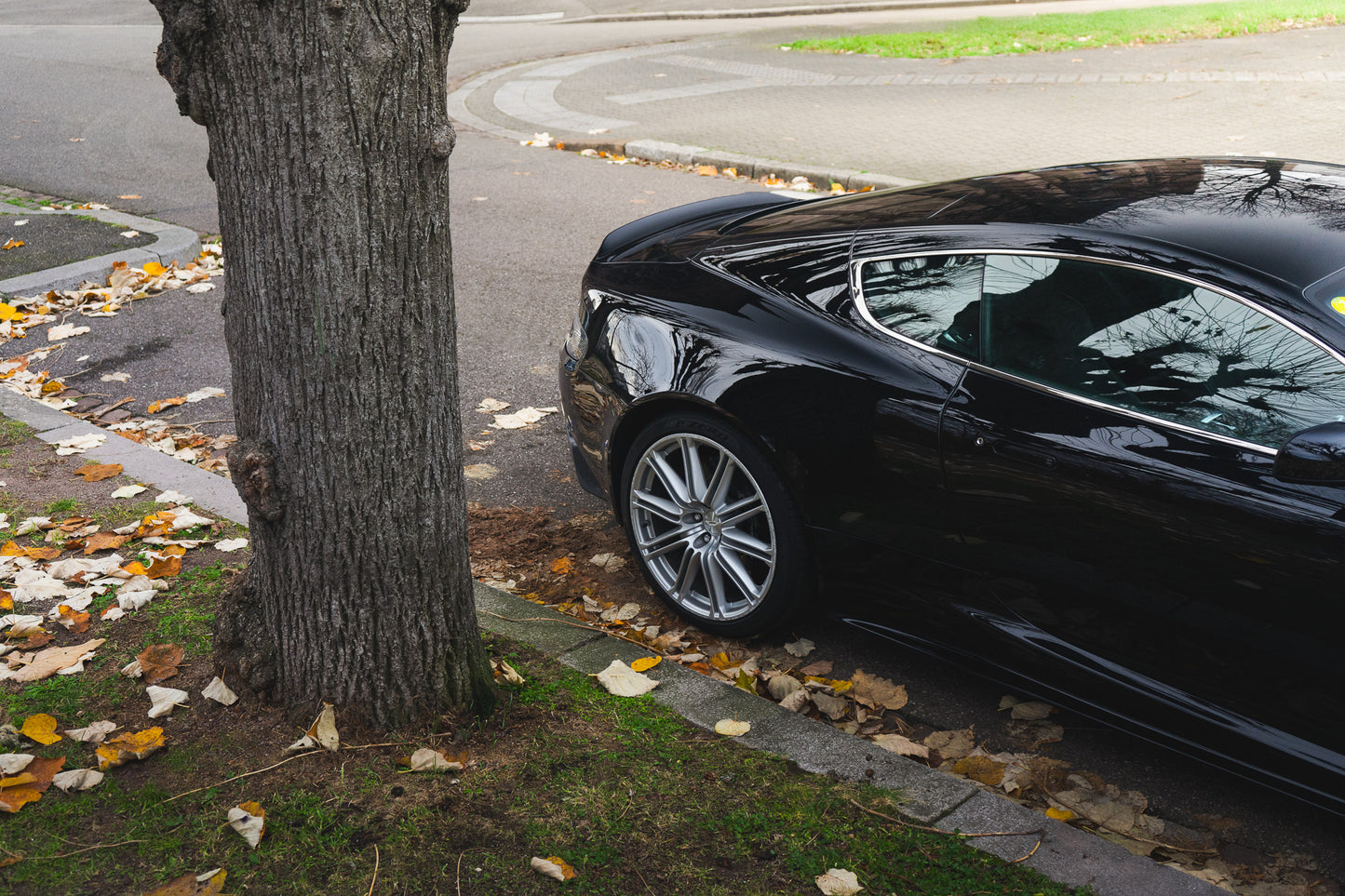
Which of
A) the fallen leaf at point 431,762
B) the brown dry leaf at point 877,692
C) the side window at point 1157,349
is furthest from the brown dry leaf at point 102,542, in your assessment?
the side window at point 1157,349

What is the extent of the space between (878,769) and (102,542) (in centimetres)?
283

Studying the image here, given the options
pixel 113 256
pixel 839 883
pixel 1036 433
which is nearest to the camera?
pixel 839 883

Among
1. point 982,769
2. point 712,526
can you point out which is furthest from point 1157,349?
point 712,526

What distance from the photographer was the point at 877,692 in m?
3.46

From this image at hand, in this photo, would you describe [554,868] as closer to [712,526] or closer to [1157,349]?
[712,526]

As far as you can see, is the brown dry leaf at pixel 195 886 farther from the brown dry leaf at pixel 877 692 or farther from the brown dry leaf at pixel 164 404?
the brown dry leaf at pixel 164 404

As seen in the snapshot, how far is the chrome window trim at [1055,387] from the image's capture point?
8.48 ft

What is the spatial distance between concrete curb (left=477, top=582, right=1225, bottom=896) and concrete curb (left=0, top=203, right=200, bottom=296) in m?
5.03

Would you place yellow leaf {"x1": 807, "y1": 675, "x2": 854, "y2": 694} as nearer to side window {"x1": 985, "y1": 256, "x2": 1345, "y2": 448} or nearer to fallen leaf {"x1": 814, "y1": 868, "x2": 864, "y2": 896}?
fallen leaf {"x1": 814, "y1": 868, "x2": 864, "y2": 896}

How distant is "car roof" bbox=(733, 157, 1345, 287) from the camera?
278cm

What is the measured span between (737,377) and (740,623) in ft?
2.64

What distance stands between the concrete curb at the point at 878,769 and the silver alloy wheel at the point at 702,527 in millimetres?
361

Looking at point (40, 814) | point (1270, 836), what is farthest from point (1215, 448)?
point (40, 814)

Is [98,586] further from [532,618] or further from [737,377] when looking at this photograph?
[737,377]
